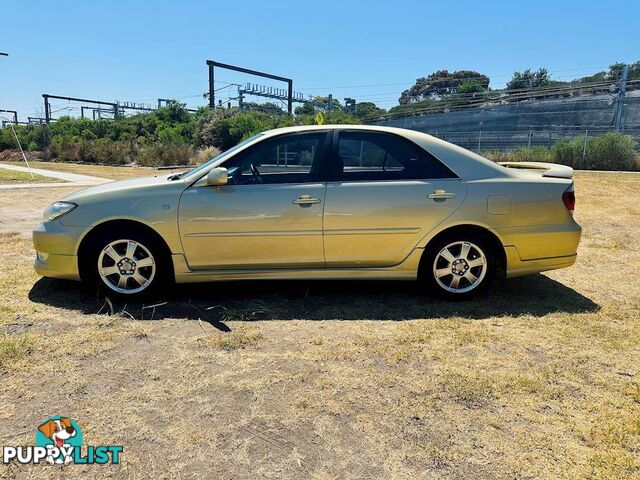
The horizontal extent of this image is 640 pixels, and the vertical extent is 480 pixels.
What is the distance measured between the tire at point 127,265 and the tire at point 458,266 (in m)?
2.42

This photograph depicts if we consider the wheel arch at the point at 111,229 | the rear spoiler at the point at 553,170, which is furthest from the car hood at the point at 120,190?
the rear spoiler at the point at 553,170

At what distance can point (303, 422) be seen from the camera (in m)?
2.54

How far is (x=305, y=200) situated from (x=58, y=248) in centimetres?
225

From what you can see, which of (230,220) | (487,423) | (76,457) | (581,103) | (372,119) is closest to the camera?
(76,457)

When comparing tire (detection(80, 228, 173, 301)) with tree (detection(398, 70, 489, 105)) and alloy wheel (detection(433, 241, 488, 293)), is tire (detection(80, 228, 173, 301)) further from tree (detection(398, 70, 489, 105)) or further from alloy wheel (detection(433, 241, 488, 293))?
tree (detection(398, 70, 489, 105))

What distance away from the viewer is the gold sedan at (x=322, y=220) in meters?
4.16

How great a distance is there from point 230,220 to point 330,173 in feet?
3.26

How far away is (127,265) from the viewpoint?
423cm

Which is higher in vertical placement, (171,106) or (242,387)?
(171,106)

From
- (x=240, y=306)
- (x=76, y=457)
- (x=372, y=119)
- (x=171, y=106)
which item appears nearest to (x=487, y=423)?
(x=76, y=457)

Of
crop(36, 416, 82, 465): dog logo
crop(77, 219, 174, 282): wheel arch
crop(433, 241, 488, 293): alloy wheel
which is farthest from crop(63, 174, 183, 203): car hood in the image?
crop(433, 241, 488, 293): alloy wheel

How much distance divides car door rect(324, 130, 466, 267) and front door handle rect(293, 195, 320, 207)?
0.41ft

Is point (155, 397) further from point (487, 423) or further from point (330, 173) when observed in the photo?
point (330, 173)

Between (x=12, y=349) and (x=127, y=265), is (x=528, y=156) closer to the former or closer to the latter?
(x=127, y=265)
